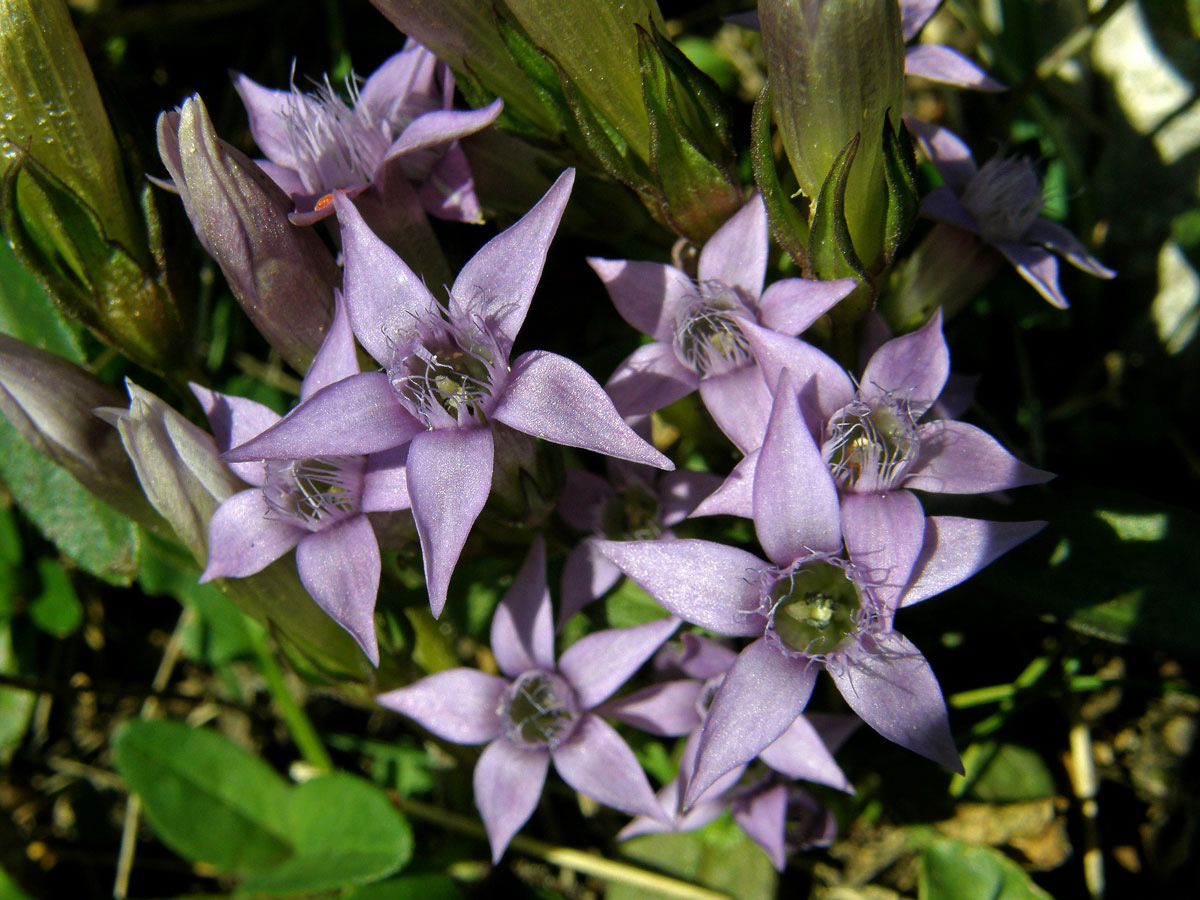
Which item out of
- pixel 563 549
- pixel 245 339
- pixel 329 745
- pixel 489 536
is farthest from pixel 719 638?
pixel 245 339

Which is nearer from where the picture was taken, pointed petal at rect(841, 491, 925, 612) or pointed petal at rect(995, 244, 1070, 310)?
pointed petal at rect(841, 491, 925, 612)

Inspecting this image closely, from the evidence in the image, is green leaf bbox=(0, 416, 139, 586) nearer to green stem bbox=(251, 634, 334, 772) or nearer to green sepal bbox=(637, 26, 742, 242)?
green stem bbox=(251, 634, 334, 772)

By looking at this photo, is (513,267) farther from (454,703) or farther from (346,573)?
(454,703)

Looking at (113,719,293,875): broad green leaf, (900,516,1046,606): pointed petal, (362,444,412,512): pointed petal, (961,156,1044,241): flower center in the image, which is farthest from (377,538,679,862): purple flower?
(961,156,1044,241): flower center

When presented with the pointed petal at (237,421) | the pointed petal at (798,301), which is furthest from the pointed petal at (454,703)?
the pointed petal at (798,301)

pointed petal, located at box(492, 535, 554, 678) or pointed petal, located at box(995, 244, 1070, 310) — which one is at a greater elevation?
pointed petal, located at box(995, 244, 1070, 310)

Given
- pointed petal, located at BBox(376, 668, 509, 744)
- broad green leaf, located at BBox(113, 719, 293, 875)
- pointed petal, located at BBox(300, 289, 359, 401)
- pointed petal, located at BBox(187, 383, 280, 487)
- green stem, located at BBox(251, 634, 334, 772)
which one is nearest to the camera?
pointed petal, located at BBox(300, 289, 359, 401)

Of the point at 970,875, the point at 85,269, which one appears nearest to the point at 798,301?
the point at 970,875
